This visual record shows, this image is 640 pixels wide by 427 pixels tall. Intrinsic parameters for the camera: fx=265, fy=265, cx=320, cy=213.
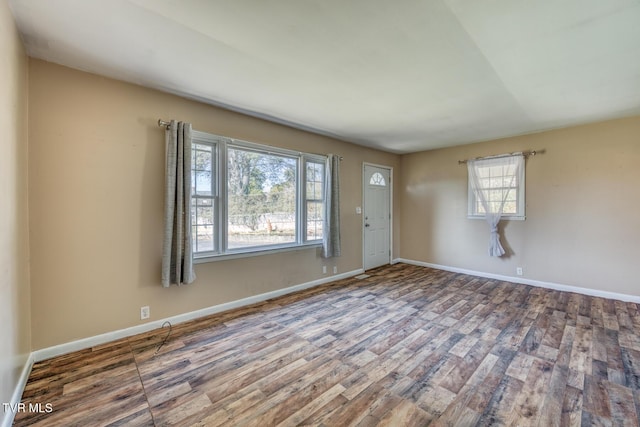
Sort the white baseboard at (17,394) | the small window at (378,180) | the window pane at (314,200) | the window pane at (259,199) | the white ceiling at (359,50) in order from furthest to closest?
1. the small window at (378,180)
2. the window pane at (314,200)
3. the window pane at (259,199)
4. the white ceiling at (359,50)
5. the white baseboard at (17,394)

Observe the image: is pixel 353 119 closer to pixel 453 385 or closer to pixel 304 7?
pixel 304 7

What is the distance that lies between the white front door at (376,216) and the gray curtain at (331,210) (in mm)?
1018

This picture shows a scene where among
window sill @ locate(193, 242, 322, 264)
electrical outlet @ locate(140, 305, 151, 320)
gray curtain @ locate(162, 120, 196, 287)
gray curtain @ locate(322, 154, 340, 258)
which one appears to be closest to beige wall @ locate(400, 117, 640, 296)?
Result: gray curtain @ locate(322, 154, 340, 258)

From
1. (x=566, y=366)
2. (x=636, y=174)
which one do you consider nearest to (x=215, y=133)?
(x=566, y=366)

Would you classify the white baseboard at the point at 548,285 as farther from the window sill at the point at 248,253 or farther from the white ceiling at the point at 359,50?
the window sill at the point at 248,253

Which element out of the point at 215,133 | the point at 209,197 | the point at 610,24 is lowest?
the point at 209,197

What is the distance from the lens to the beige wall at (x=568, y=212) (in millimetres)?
3688

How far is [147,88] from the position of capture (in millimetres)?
2768

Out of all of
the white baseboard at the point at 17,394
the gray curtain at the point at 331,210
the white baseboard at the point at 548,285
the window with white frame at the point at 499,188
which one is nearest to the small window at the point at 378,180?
the gray curtain at the point at 331,210

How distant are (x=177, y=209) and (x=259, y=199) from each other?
1126 millimetres

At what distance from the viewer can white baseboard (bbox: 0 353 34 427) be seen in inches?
59.3

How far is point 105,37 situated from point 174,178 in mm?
1243

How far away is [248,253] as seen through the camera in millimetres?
3553

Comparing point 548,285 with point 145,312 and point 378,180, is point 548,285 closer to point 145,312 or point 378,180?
point 378,180
